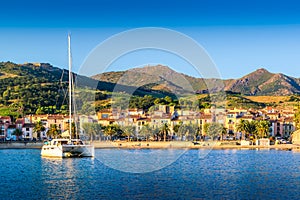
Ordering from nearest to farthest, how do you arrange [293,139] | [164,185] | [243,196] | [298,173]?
[243,196] → [164,185] → [298,173] → [293,139]

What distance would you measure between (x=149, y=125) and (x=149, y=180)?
52.3 meters

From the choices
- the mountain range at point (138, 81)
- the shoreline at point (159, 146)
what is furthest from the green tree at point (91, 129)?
the mountain range at point (138, 81)

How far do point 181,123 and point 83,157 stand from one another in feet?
119

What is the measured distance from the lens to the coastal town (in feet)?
271

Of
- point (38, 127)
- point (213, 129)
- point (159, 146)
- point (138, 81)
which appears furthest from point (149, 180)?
point (138, 81)

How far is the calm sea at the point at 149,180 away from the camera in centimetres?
2671

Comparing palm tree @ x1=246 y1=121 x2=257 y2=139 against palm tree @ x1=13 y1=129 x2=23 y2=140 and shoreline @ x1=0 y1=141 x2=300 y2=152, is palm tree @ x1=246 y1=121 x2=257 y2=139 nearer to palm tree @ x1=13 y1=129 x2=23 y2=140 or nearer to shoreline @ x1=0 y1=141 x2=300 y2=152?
shoreline @ x1=0 y1=141 x2=300 y2=152

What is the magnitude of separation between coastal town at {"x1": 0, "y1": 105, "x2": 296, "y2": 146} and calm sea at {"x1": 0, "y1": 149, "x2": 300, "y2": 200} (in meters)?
34.9

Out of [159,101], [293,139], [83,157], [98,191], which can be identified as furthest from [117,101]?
[98,191]

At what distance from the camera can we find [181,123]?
84.1m

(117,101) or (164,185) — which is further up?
(117,101)

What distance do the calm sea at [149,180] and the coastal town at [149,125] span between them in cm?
3489

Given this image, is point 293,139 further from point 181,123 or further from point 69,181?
point 69,181

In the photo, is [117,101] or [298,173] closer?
[298,173]
